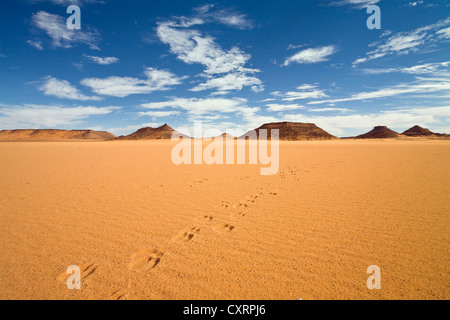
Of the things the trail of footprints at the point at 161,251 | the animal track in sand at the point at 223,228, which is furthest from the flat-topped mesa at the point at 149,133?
the animal track in sand at the point at 223,228

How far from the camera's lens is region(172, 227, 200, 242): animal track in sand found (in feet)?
12.6

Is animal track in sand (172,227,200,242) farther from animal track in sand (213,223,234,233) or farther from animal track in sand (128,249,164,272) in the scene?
animal track in sand (128,249,164,272)

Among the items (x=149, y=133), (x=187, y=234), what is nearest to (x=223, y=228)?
(x=187, y=234)

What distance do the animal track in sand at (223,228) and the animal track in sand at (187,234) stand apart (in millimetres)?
391

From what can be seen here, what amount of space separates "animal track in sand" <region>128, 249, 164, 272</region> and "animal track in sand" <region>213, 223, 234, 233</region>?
1.22m

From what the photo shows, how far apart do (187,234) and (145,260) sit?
968mm

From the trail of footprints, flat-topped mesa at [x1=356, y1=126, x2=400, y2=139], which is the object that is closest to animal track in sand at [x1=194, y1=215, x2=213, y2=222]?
the trail of footprints

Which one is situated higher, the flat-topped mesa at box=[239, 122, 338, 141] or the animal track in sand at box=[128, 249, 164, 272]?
the flat-topped mesa at box=[239, 122, 338, 141]

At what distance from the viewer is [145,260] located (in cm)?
321

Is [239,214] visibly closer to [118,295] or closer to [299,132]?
[118,295]

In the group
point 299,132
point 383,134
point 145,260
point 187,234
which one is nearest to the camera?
point 145,260

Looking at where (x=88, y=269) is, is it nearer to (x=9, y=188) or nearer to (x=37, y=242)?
(x=37, y=242)
